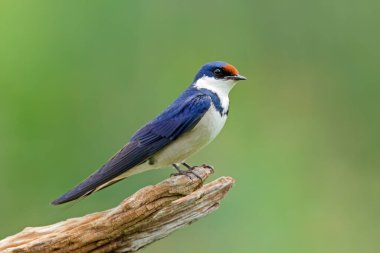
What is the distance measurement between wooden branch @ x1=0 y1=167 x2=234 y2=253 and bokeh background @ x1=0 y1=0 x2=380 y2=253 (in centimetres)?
92

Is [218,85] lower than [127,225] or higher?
higher

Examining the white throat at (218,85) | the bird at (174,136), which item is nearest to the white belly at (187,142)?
the bird at (174,136)

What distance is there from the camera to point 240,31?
3762mm

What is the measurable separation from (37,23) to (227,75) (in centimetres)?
137

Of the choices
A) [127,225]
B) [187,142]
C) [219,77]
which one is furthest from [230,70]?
[127,225]

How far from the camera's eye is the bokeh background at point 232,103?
125 inches

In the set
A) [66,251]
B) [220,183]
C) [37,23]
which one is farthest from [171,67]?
[66,251]

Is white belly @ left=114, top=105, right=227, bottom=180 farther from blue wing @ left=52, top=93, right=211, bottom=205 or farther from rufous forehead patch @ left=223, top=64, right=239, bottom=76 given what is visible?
rufous forehead patch @ left=223, top=64, right=239, bottom=76

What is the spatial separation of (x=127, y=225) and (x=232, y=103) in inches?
72.2

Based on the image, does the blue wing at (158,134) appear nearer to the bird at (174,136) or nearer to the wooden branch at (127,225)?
the bird at (174,136)

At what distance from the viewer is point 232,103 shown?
3.72 meters

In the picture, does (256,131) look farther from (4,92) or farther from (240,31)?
(4,92)

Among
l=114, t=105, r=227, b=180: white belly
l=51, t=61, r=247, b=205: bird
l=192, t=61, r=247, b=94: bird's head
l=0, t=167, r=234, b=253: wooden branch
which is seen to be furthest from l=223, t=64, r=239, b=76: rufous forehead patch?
l=0, t=167, r=234, b=253: wooden branch

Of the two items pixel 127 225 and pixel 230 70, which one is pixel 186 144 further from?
pixel 127 225
